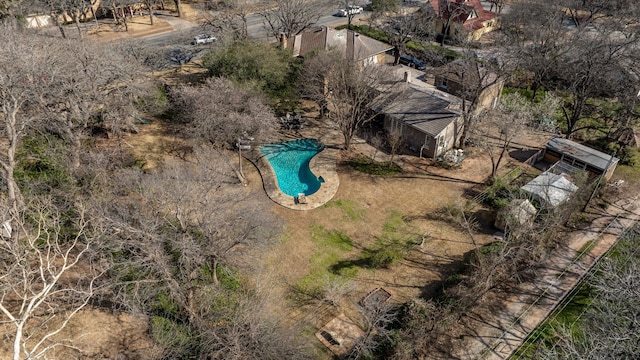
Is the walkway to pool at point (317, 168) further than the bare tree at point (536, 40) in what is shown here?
No

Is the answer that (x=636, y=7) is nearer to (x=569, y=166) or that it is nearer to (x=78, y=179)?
(x=569, y=166)

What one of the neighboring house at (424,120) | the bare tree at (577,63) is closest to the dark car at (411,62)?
the bare tree at (577,63)

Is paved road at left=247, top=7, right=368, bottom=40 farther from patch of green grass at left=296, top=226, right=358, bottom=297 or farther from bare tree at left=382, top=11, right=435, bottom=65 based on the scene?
patch of green grass at left=296, top=226, right=358, bottom=297

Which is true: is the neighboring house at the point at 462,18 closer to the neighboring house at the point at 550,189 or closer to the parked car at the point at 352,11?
the parked car at the point at 352,11

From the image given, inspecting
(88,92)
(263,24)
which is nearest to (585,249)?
(88,92)

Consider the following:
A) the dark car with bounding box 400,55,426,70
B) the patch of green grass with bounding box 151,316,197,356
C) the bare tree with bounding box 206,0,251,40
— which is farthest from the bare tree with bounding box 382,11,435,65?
the patch of green grass with bounding box 151,316,197,356

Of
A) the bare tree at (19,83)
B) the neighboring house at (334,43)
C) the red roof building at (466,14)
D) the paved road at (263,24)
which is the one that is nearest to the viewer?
the bare tree at (19,83)

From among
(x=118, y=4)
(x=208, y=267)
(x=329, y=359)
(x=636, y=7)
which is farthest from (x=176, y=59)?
(x=636, y=7)
